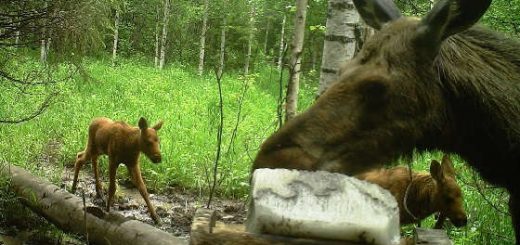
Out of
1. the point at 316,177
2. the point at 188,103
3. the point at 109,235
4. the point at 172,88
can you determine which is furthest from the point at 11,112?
the point at 316,177

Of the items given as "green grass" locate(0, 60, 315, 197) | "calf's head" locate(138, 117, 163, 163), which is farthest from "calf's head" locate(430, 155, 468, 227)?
"green grass" locate(0, 60, 315, 197)

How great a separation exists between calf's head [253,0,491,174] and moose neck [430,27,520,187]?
3.2 inches

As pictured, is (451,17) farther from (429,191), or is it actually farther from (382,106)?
(429,191)

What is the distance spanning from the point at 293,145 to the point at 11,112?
29.1 feet

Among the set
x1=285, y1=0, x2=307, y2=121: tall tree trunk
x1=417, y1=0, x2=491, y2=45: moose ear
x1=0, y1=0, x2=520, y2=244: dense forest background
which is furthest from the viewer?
x1=285, y1=0, x2=307, y2=121: tall tree trunk

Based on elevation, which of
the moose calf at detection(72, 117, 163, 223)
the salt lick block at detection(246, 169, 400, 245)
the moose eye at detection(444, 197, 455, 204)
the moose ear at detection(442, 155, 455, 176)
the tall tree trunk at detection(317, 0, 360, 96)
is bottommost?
the moose calf at detection(72, 117, 163, 223)

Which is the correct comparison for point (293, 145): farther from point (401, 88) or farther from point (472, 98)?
point (472, 98)

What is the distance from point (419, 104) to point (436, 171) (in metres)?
1.96

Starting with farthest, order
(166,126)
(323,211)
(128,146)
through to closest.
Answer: (166,126) → (128,146) → (323,211)

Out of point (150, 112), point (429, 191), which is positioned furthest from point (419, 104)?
point (150, 112)

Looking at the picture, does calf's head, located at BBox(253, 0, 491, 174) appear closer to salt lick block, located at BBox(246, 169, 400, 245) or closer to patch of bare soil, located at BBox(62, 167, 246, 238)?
salt lick block, located at BBox(246, 169, 400, 245)

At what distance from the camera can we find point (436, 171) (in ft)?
14.3

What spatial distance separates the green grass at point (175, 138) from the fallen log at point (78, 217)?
0.96 metres

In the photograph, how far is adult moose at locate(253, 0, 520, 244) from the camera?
2.41 meters
